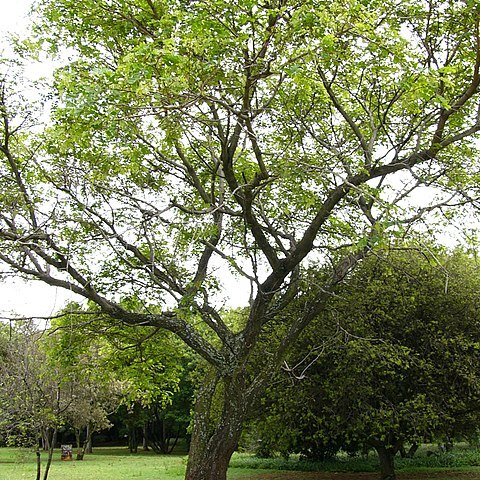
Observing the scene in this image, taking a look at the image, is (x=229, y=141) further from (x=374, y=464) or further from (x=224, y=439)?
(x=374, y=464)

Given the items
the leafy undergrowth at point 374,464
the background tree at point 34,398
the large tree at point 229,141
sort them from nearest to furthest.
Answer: the large tree at point 229,141 < the background tree at point 34,398 < the leafy undergrowth at point 374,464

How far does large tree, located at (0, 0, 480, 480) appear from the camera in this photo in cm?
617

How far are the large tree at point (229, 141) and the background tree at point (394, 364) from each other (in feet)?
9.60

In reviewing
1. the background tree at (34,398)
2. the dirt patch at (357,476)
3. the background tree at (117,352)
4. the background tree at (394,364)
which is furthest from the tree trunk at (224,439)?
the dirt patch at (357,476)

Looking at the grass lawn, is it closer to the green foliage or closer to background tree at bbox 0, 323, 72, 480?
background tree at bbox 0, 323, 72, 480

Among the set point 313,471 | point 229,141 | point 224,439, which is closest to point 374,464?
point 313,471

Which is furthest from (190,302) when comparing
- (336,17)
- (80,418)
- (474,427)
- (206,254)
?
(80,418)

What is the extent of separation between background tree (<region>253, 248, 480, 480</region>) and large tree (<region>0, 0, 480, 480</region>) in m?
2.92

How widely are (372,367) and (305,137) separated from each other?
18.9ft

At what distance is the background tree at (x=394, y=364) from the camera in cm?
1263

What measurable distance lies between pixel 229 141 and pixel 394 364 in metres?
7.41

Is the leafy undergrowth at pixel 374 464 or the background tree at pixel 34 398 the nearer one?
the background tree at pixel 34 398

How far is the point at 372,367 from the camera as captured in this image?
498 inches

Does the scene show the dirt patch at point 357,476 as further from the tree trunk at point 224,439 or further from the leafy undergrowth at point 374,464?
the tree trunk at point 224,439
